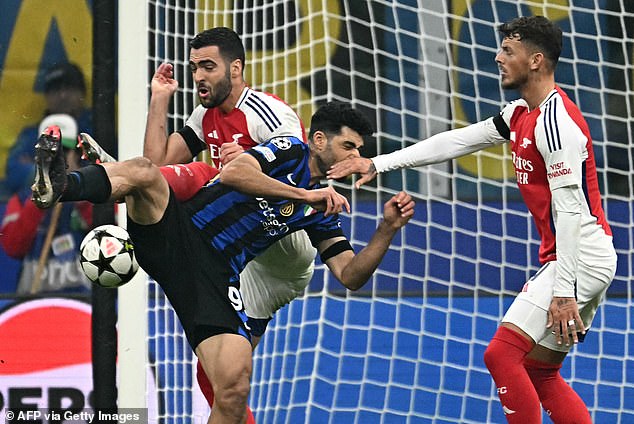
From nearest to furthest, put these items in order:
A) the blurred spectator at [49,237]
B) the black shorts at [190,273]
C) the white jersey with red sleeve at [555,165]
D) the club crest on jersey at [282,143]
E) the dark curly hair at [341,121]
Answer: the white jersey with red sleeve at [555,165]
the black shorts at [190,273]
the club crest on jersey at [282,143]
the dark curly hair at [341,121]
the blurred spectator at [49,237]

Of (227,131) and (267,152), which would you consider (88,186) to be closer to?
(267,152)

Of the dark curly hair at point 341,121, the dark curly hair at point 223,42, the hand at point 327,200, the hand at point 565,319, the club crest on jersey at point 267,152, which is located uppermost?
the dark curly hair at point 223,42

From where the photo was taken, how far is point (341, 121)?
15.8 feet

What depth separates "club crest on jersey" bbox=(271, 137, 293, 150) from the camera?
→ 470 centimetres

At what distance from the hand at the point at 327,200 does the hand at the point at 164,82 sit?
3.37 feet

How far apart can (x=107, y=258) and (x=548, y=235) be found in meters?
1.73

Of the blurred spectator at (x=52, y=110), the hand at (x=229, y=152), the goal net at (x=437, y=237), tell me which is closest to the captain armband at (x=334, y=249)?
the hand at (x=229, y=152)

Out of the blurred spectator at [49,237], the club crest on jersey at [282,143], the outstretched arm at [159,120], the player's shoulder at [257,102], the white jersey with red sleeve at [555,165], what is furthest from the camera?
the blurred spectator at [49,237]

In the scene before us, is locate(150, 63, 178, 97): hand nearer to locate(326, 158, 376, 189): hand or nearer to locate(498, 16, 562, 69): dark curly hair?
locate(326, 158, 376, 189): hand

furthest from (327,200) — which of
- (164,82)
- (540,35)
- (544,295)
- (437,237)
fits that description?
(437,237)

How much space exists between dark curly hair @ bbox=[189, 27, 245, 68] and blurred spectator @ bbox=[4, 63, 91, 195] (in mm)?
1725

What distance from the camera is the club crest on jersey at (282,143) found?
4699 millimetres

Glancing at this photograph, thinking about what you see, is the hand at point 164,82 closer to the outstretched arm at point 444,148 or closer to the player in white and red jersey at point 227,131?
the player in white and red jersey at point 227,131

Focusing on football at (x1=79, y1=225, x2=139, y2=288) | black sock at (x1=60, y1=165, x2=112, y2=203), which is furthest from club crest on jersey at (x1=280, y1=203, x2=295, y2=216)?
black sock at (x1=60, y1=165, x2=112, y2=203)
